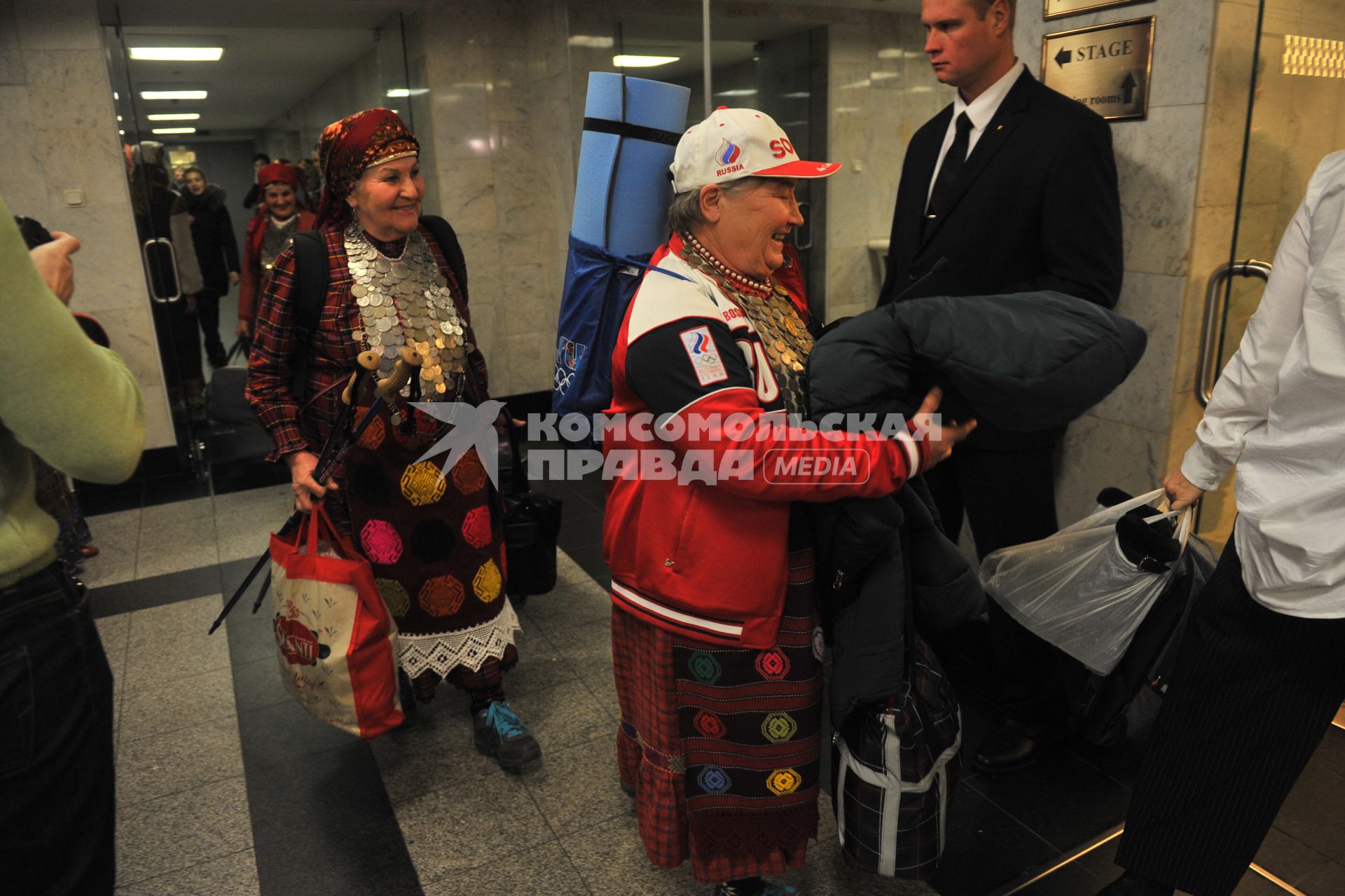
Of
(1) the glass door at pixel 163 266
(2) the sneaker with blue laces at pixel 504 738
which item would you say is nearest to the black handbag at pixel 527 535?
(2) the sneaker with blue laces at pixel 504 738

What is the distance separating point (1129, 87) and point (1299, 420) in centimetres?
119

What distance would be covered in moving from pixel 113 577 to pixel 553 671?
7.59 feet

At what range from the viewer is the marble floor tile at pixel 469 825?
7.12ft

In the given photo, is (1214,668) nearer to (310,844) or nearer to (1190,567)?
(1190,567)

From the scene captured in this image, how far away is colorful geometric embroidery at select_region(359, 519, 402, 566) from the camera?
241 cm

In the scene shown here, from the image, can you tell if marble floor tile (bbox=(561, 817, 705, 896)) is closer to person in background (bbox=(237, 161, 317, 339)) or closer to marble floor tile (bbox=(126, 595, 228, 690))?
marble floor tile (bbox=(126, 595, 228, 690))

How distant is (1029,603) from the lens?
2.01m

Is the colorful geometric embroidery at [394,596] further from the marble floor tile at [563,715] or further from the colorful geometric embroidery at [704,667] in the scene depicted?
the colorful geometric embroidery at [704,667]

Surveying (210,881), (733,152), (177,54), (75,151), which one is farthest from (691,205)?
(177,54)

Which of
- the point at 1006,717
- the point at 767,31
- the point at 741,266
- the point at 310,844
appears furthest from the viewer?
the point at 767,31

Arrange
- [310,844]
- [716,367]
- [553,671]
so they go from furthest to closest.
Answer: [553,671], [310,844], [716,367]

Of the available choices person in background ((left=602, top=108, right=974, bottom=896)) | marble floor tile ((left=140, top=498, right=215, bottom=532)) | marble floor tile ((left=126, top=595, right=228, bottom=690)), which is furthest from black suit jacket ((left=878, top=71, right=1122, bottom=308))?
marble floor tile ((left=140, top=498, right=215, bottom=532))

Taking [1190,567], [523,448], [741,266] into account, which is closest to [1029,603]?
[1190,567]

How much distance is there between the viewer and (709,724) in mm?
1722
